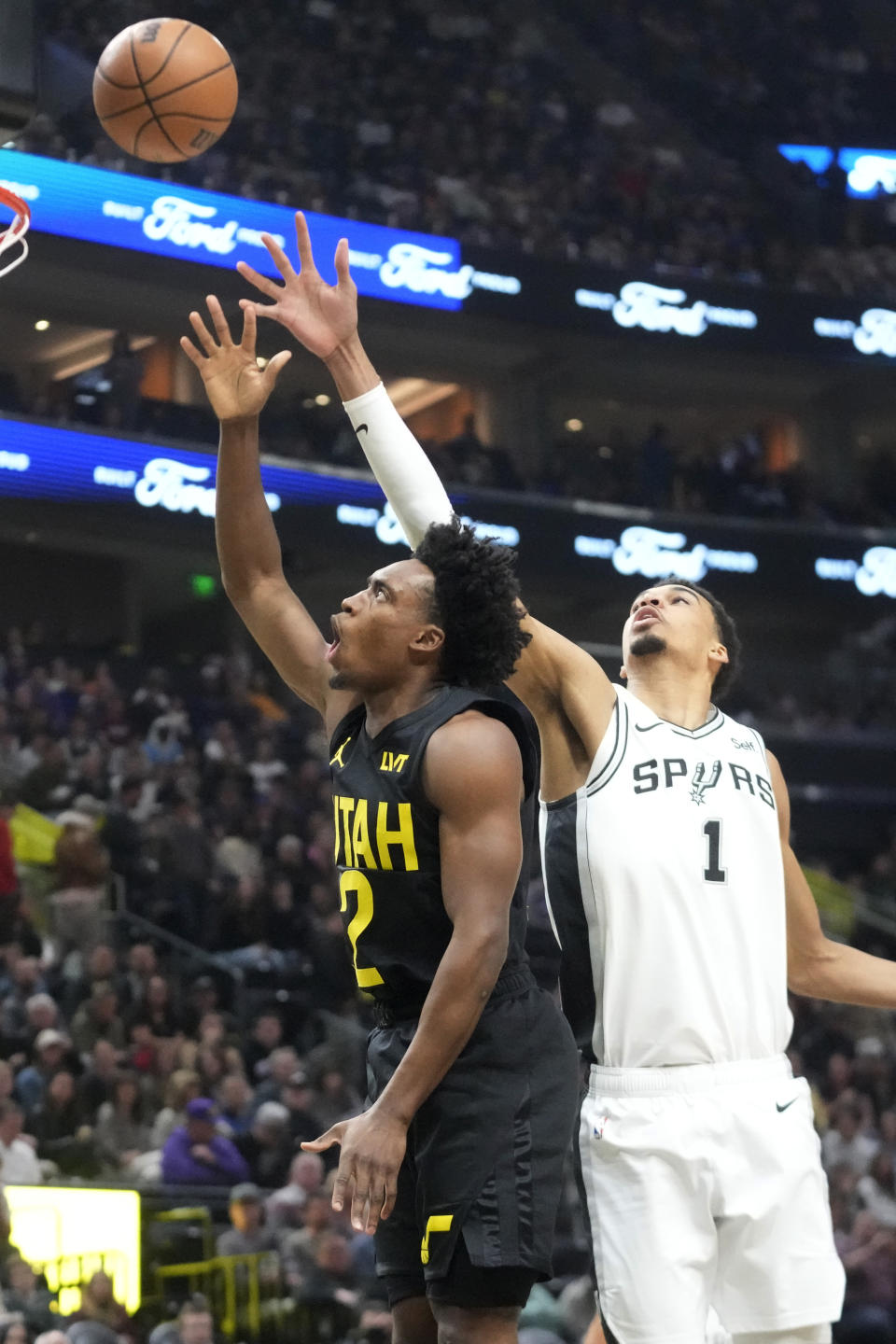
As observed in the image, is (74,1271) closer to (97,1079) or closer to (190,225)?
(97,1079)

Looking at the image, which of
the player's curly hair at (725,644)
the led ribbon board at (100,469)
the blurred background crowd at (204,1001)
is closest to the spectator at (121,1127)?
the blurred background crowd at (204,1001)

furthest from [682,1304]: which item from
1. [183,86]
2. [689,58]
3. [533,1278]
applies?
[689,58]

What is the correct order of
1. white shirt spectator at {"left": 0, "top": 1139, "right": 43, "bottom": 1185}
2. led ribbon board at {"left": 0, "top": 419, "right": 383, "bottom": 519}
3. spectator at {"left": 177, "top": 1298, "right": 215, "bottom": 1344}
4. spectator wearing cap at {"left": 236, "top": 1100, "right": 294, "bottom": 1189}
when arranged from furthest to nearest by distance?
led ribbon board at {"left": 0, "top": 419, "right": 383, "bottom": 519} → spectator wearing cap at {"left": 236, "top": 1100, "right": 294, "bottom": 1189} → white shirt spectator at {"left": 0, "top": 1139, "right": 43, "bottom": 1185} → spectator at {"left": 177, "top": 1298, "right": 215, "bottom": 1344}

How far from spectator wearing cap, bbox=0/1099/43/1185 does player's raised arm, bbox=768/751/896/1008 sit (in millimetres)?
5147

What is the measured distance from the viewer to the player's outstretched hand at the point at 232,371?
3.51 meters

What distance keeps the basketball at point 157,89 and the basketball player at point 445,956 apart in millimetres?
2388

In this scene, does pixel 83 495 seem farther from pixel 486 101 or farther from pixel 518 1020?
pixel 518 1020

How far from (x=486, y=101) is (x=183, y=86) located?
16000 mm

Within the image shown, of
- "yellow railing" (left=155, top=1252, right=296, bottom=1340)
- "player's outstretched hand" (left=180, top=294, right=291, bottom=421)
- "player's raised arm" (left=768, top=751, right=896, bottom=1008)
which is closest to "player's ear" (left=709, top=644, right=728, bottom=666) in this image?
"player's raised arm" (left=768, top=751, right=896, bottom=1008)

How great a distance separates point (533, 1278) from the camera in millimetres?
2781

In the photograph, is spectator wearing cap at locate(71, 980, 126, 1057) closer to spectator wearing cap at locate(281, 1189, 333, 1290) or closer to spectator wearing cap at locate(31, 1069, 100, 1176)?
spectator wearing cap at locate(31, 1069, 100, 1176)

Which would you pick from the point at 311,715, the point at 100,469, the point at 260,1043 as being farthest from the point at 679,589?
the point at 100,469

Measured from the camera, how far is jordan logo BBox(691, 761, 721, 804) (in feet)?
11.2

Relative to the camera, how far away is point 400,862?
2891mm
